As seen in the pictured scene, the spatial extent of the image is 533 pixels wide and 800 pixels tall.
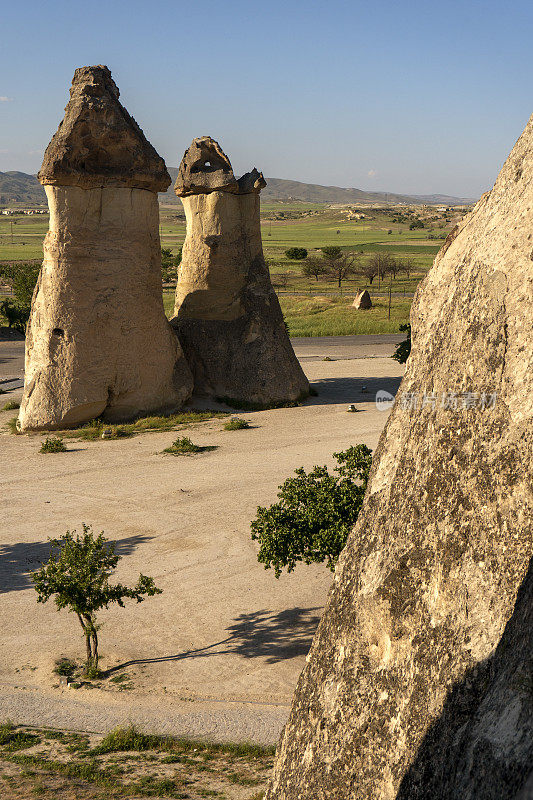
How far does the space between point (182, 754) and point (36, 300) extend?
1770cm

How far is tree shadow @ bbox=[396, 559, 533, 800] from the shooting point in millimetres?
4094

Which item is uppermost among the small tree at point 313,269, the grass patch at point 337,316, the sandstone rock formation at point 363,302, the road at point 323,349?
the small tree at point 313,269

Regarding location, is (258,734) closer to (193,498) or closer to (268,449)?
(193,498)

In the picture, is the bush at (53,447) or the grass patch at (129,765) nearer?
the grass patch at (129,765)

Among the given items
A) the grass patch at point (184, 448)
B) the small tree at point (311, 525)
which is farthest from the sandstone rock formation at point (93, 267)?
the small tree at point (311, 525)

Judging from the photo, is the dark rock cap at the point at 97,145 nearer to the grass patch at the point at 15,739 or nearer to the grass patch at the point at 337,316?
the grass patch at the point at 15,739

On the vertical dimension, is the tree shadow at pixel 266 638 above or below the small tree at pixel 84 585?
below

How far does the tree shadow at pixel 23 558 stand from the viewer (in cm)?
1402

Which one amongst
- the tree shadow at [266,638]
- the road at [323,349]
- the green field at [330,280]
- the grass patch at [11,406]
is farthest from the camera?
the green field at [330,280]

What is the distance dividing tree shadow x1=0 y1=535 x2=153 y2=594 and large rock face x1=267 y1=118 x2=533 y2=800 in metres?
10.2

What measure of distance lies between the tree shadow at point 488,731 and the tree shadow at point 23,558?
425 inches

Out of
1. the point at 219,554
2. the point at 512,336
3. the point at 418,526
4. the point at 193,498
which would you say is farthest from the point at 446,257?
the point at 193,498

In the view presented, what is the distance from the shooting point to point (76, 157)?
22.8m

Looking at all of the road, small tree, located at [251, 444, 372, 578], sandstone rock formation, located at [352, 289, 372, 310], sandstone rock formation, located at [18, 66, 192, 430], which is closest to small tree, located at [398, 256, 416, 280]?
sandstone rock formation, located at [352, 289, 372, 310]
